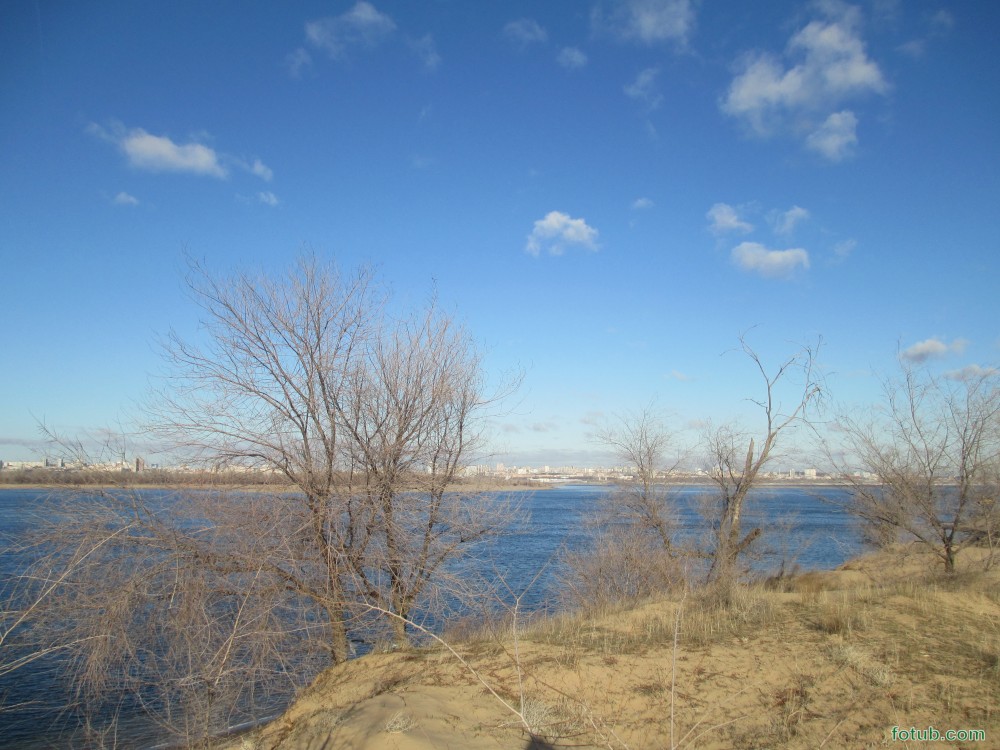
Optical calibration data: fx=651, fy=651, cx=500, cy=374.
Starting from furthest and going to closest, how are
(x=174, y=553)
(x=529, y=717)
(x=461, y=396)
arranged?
(x=461, y=396)
(x=174, y=553)
(x=529, y=717)

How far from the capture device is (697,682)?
25.3 feet

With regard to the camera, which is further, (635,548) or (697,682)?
(635,548)

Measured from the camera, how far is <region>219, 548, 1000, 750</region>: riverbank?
20.9ft

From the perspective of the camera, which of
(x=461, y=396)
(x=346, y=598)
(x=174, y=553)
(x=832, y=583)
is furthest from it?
(x=832, y=583)

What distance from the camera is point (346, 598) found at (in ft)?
31.5

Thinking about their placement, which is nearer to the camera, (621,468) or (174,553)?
(174,553)

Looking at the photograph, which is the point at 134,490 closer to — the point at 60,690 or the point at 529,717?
the point at 529,717

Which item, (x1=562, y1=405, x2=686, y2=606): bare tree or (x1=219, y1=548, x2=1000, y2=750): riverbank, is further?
(x1=562, y1=405, x2=686, y2=606): bare tree

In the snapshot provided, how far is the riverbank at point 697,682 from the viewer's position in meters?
6.36

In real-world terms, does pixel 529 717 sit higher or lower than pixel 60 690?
higher

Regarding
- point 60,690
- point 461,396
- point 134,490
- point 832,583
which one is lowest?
point 60,690

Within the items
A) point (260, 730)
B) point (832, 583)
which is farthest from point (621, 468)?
point (260, 730)

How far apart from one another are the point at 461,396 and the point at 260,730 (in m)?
5.70

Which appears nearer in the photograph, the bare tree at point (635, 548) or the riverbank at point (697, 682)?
the riverbank at point (697, 682)
